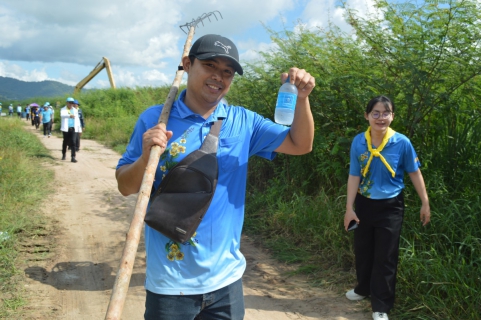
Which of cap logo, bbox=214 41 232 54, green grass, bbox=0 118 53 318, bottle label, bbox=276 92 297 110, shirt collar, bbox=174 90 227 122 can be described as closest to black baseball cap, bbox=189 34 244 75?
cap logo, bbox=214 41 232 54

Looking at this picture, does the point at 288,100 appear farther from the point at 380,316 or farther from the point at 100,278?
the point at 100,278

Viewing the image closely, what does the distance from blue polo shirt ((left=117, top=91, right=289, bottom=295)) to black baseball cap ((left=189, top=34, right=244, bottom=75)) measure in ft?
0.87

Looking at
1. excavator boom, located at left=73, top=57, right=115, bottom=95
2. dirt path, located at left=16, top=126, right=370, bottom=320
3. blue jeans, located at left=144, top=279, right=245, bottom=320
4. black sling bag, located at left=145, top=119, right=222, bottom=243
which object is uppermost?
excavator boom, located at left=73, top=57, right=115, bottom=95

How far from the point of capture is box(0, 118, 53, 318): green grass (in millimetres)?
4398

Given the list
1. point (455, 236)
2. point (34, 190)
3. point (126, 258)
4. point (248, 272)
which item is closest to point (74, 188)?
point (34, 190)

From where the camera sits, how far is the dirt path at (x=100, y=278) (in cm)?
412

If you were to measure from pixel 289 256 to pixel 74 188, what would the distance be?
561cm

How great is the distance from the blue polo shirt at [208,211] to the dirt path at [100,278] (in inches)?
87.0

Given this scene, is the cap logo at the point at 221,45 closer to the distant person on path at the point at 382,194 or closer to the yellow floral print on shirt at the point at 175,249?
the yellow floral print on shirt at the point at 175,249

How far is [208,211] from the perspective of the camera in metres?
2.02

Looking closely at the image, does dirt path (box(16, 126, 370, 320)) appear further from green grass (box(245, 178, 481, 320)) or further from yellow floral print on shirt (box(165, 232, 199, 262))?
yellow floral print on shirt (box(165, 232, 199, 262))

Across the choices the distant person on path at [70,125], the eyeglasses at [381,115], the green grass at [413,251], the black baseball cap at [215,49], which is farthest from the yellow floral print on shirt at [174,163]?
the distant person on path at [70,125]

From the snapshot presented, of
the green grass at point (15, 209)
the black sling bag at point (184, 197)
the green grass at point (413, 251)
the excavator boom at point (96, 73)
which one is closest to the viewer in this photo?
the black sling bag at point (184, 197)

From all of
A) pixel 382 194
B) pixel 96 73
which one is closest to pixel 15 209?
pixel 382 194
